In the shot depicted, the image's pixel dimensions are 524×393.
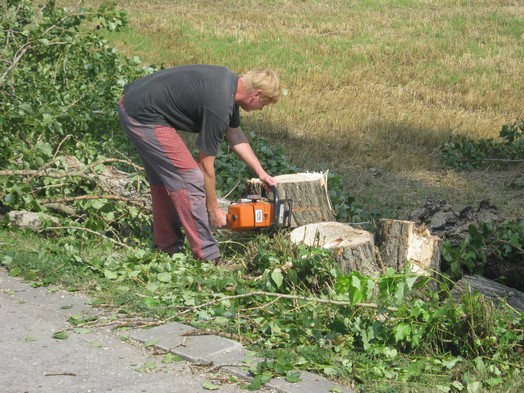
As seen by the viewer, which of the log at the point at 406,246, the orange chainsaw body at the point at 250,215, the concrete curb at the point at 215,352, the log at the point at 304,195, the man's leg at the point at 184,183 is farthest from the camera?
the log at the point at 304,195

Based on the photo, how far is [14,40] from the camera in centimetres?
979

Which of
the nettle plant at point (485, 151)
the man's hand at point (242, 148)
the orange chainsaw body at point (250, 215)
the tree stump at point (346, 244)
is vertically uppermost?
the man's hand at point (242, 148)

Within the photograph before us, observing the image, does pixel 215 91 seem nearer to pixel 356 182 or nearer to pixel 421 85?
pixel 356 182

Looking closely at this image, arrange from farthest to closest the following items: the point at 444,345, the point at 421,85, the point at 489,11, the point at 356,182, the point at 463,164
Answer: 1. the point at 489,11
2. the point at 421,85
3. the point at 463,164
4. the point at 356,182
5. the point at 444,345

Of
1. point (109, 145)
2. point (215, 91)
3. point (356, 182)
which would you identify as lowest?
point (356, 182)

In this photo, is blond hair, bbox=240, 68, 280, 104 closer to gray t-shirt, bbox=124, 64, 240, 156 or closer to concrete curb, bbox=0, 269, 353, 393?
gray t-shirt, bbox=124, 64, 240, 156

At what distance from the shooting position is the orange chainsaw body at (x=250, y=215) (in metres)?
7.43

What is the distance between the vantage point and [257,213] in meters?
7.49

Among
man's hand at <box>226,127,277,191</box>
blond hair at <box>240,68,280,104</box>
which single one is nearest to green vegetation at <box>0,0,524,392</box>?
man's hand at <box>226,127,277,191</box>

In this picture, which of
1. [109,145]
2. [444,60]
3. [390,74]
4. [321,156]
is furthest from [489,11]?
[109,145]

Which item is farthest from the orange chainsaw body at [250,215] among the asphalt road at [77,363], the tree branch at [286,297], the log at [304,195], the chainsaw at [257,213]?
the asphalt road at [77,363]

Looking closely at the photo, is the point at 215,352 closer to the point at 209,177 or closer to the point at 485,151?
the point at 209,177

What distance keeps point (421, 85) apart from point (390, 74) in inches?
33.7

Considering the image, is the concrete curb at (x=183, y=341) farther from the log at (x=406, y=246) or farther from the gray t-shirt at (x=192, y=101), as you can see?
the log at (x=406, y=246)
